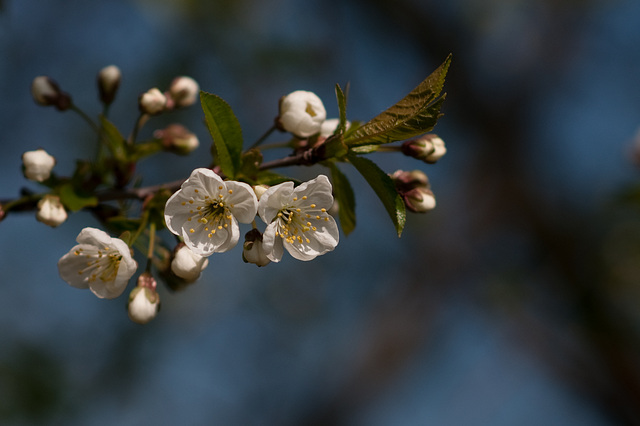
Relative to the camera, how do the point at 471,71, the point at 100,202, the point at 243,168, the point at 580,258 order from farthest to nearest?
1. the point at 471,71
2. the point at 580,258
3. the point at 100,202
4. the point at 243,168

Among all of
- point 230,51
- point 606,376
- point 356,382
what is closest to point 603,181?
point 606,376

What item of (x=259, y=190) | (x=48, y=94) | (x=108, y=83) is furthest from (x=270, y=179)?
(x=48, y=94)

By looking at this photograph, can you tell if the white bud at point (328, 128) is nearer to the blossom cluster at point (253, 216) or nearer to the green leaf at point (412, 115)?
the blossom cluster at point (253, 216)

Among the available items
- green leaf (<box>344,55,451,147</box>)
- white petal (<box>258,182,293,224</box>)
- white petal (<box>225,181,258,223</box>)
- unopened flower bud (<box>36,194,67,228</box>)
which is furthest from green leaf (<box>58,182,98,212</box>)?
green leaf (<box>344,55,451,147</box>)

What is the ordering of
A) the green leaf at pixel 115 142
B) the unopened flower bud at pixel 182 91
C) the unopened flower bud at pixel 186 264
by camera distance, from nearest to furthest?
the unopened flower bud at pixel 186 264 → the green leaf at pixel 115 142 → the unopened flower bud at pixel 182 91

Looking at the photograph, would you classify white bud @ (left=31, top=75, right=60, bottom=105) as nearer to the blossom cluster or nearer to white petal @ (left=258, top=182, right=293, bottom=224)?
the blossom cluster

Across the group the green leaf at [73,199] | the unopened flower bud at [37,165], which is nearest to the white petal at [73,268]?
the green leaf at [73,199]

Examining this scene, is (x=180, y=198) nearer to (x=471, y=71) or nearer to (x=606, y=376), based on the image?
(x=606, y=376)
